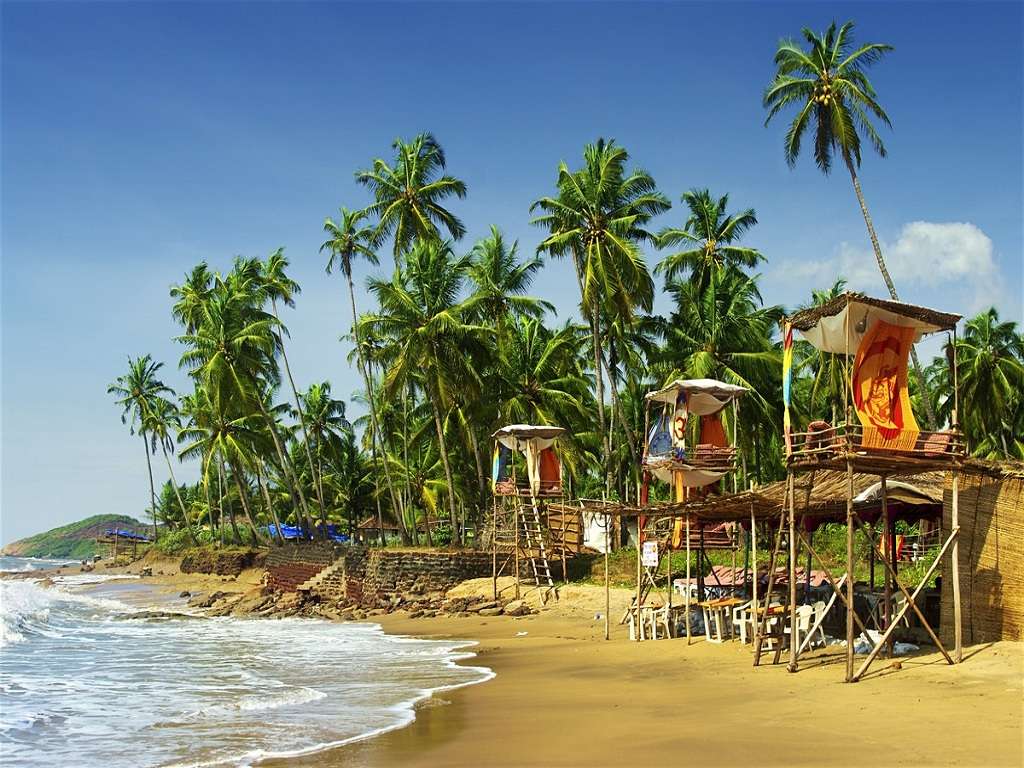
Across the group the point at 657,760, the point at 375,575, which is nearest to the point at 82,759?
the point at 657,760

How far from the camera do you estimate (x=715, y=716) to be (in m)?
11.2

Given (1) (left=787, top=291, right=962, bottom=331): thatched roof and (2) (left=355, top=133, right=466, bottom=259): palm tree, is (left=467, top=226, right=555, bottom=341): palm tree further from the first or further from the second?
(1) (left=787, top=291, right=962, bottom=331): thatched roof

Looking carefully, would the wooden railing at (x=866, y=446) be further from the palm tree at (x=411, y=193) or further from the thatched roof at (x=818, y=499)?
the palm tree at (x=411, y=193)

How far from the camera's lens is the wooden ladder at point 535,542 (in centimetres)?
2939

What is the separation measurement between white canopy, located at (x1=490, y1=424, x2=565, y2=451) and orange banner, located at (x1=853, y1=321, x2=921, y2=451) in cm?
1686

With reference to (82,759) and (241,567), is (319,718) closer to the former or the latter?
(82,759)

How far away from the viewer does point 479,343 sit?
117 ft

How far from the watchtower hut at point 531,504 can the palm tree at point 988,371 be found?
20.3 meters

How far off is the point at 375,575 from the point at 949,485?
22533mm

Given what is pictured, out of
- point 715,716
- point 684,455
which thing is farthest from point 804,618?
point 715,716

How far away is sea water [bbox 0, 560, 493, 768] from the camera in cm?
1141

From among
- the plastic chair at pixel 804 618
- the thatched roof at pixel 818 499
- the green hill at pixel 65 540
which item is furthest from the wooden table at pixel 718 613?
the green hill at pixel 65 540

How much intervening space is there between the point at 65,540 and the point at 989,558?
19232cm

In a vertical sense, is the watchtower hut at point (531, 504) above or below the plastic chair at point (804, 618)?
above
